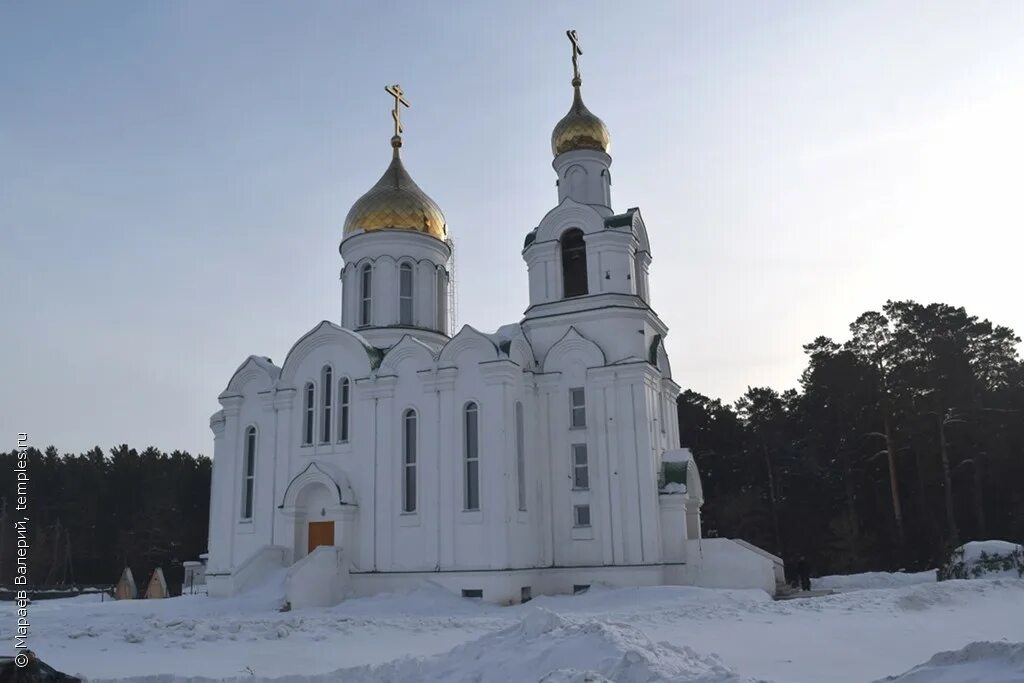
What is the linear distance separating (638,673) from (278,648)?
5717 mm

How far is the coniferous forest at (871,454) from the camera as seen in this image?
31984 millimetres

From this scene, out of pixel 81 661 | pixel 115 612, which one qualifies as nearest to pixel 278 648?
pixel 81 661

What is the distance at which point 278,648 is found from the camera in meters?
11.5

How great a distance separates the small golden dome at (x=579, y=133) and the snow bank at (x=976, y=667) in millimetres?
20530

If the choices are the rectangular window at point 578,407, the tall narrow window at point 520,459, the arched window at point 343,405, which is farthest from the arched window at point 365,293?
the rectangular window at point 578,407

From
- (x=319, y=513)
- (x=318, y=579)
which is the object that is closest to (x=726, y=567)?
(x=318, y=579)

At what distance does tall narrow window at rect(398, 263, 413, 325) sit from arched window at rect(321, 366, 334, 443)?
11.0ft

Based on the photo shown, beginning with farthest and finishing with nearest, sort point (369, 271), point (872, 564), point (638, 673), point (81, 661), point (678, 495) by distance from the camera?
point (872, 564) < point (369, 271) < point (678, 495) < point (81, 661) < point (638, 673)

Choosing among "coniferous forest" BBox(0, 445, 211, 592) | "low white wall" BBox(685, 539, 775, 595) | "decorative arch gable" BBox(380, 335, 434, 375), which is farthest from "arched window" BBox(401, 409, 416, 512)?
"coniferous forest" BBox(0, 445, 211, 592)

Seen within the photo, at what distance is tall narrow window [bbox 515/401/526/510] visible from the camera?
21.2 metres

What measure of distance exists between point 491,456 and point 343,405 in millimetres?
4827

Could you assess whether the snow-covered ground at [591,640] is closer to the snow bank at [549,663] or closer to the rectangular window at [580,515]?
the snow bank at [549,663]

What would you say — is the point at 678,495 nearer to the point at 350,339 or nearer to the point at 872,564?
the point at 350,339

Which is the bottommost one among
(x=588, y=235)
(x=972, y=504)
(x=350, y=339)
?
(x=972, y=504)
